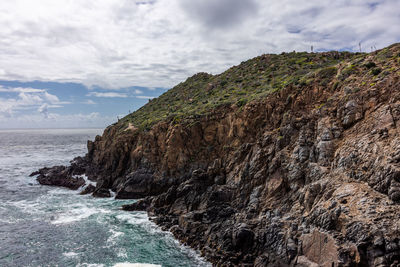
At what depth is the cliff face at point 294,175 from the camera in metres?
18.8

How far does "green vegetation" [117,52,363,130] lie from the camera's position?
4181cm

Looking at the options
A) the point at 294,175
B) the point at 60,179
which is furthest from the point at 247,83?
the point at 60,179

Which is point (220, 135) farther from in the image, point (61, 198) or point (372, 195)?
point (61, 198)

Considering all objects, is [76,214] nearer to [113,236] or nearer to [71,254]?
[113,236]

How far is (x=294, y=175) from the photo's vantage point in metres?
26.8

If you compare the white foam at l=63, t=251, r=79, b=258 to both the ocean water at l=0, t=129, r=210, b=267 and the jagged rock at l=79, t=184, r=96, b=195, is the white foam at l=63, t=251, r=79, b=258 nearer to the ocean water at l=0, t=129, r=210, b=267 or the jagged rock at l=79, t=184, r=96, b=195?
the ocean water at l=0, t=129, r=210, b=267

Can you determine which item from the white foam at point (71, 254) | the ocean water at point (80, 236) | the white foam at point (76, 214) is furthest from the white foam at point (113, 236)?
the white foam at point (76, 214)

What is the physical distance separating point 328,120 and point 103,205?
35.3 m

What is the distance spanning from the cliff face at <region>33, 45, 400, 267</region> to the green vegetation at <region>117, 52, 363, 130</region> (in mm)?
1531

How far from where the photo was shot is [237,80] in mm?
62906

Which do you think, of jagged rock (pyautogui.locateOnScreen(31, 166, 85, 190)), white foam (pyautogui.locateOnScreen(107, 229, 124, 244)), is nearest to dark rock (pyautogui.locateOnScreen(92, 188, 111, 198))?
jagged rock (pyautogui.locateOnScreen(31, 166, 85, 190))

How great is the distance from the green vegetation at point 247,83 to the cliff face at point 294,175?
1.53 meters

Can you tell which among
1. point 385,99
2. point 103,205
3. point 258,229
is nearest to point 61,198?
point 103,205

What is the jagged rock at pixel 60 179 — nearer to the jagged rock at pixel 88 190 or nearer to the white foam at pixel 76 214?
the jagged rock at pixel 88 190
